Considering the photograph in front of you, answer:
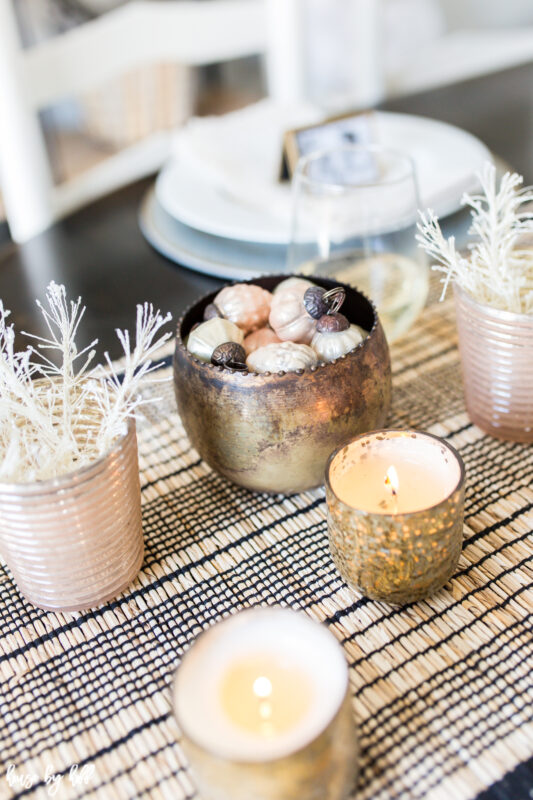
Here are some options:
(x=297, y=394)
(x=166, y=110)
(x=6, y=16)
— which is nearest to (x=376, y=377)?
(x=297, y=394)

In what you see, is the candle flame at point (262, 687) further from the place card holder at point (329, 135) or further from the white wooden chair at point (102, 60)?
the white wooden chair at point (102, 60)

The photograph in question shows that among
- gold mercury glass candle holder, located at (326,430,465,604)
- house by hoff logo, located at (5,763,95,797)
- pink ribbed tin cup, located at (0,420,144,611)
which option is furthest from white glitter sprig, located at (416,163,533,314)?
house by hoff logo, located at (5,763,95,797)

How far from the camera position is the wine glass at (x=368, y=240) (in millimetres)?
627

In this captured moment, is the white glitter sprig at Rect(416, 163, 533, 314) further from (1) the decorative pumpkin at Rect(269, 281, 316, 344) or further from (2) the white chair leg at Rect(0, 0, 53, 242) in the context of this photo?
(2) the white chair leg at Rect(0, 0, 53, 242)

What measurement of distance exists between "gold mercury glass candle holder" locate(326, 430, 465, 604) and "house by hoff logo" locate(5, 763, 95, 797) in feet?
0.56

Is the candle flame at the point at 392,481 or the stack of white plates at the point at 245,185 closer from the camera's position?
the candle flame at the point at 392,481

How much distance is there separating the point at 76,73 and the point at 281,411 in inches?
27.0

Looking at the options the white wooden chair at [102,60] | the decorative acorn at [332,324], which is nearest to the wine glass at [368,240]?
the decorative acorn at [332,324]

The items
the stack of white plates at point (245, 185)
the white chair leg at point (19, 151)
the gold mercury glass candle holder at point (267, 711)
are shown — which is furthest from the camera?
the white chair leg at point (19, 151)

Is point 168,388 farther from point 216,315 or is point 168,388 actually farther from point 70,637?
point 70,637

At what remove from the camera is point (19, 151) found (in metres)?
0.90

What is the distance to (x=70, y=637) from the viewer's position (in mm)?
447

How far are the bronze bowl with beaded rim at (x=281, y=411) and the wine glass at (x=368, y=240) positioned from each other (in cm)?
14

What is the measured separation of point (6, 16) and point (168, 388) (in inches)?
19.4
